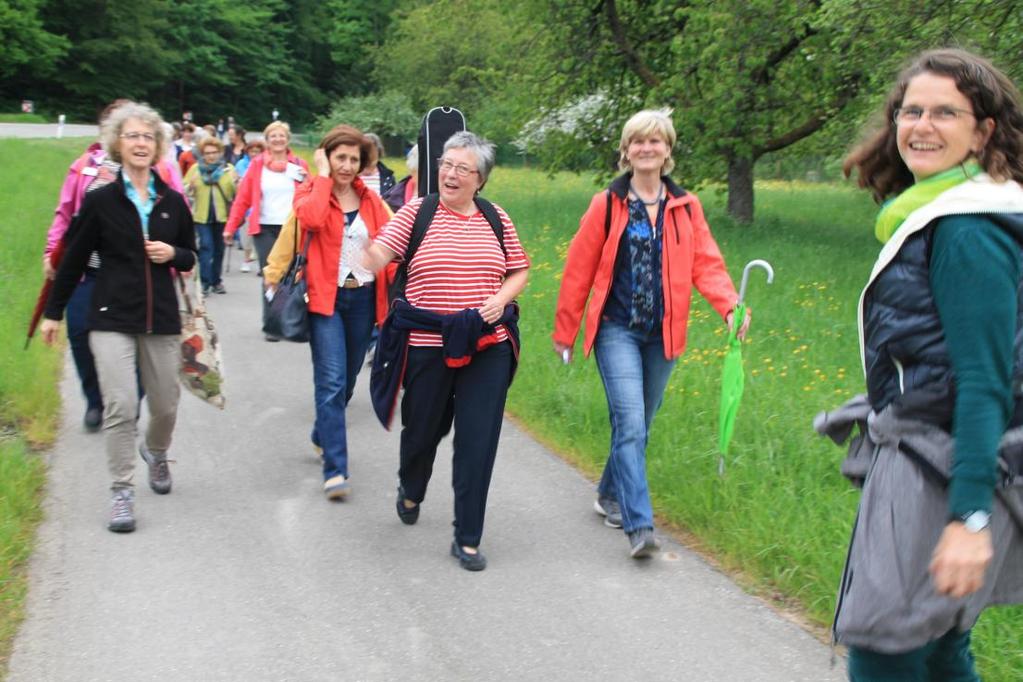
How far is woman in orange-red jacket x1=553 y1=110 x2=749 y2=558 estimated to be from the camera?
526 cm

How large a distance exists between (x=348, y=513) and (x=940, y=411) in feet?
13.1

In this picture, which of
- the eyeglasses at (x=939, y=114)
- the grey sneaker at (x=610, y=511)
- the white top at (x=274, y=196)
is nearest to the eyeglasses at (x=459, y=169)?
the grey sneaker at (x=610, y=511)

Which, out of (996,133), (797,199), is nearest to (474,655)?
(996,133)

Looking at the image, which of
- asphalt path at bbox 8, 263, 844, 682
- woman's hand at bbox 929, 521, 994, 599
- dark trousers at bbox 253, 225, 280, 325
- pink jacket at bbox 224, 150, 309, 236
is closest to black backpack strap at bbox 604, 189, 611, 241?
asphalt path at bbox 8, 263, 844, 682

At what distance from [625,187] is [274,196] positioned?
20.0 feet

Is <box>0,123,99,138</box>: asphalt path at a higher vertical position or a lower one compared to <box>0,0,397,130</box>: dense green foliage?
lower

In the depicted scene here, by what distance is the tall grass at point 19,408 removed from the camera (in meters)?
4.86

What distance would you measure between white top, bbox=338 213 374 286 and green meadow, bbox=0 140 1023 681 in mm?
1710

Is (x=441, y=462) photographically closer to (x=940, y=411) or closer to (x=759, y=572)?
(x=759, y=572)

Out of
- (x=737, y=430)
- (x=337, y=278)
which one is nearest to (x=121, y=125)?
(x=337, y=278)

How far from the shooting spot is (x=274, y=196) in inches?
423

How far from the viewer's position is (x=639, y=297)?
529 cm

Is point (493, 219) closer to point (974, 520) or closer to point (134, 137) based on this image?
point (134, 137)

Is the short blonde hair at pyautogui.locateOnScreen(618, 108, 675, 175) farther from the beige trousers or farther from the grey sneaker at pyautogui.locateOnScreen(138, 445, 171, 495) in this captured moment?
the grey sneaker at pyautogui.locateOnScreen(138, 445, 171, 495)
